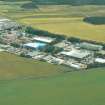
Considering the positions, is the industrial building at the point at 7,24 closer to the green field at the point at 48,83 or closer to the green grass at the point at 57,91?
the green field at the point at 48,83

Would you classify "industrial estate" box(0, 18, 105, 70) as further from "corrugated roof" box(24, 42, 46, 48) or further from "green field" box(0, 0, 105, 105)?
"green field" box(0, 0, 105, 105)

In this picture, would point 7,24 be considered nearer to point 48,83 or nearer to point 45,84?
point 48,83

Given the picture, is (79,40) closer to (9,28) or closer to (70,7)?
(9,28)

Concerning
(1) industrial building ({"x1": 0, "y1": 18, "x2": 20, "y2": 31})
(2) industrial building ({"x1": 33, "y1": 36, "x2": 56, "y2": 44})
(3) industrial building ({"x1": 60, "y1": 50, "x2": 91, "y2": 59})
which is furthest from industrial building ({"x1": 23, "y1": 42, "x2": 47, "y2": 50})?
(1) industrial building ({"x1": 0, "y1": 18, "x2": 20, "y2": 31})

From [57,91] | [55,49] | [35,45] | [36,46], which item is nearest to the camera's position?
[57,91]

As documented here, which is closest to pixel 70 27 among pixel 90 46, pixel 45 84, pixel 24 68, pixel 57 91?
pixel 90 46

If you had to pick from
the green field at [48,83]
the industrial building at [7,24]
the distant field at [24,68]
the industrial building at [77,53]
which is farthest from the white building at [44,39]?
the distant field at [24,68]

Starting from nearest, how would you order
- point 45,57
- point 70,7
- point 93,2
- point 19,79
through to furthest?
point 19,79
point 45,57
point 70,7
point 93,2

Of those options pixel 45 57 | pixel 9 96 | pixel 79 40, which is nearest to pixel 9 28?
pixel 79 40
